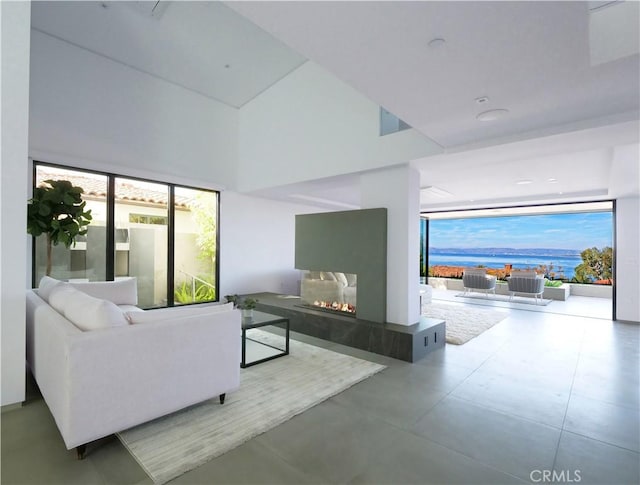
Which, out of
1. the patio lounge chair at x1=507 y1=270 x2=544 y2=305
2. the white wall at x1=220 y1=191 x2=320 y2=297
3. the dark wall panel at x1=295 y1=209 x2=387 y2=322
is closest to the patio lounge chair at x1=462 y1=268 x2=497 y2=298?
the patio lounge chair at x1=507 y1=270 x2=544 y2=305

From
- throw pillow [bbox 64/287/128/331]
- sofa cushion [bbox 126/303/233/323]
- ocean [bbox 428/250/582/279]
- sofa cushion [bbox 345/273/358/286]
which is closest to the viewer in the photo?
throw pillow [bbox 64/287/128/331]

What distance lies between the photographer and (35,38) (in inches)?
181

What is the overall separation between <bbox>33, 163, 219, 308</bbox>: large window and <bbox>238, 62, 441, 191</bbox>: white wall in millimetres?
1358

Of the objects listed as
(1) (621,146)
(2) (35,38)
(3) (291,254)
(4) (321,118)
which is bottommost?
(3) (291,254)

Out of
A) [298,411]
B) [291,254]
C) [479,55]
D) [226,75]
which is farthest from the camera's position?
[291,254]

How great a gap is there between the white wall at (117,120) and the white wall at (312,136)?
78 centimetres

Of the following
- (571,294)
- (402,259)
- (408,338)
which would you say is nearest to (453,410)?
(408,338)

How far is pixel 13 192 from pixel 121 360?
5.77ft

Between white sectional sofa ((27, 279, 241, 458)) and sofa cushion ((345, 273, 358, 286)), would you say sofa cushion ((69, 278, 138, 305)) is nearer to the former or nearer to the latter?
white sectional sofa ((27, 279, 241, 458))

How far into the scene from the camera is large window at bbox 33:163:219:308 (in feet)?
17.5

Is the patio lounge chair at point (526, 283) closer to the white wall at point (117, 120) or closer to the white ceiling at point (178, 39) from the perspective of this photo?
the white ceiling at point (178, 39)

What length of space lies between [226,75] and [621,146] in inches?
239

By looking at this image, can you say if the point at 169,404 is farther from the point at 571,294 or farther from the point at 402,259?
the point at 571,294

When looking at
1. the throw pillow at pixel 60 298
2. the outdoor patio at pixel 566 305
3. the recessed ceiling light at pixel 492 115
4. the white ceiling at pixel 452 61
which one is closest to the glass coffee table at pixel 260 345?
the throw pillow at pixel 60 298
